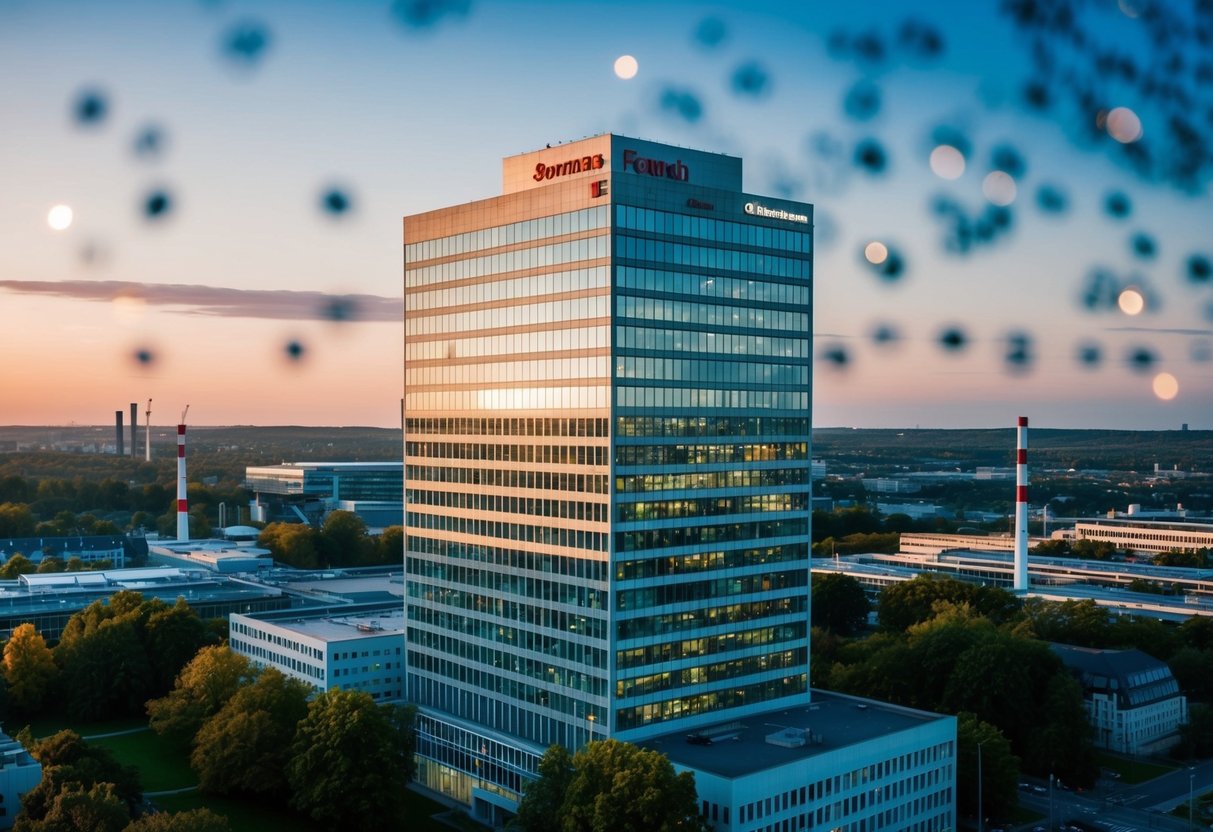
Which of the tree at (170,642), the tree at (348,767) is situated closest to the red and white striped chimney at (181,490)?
the tree at (170,642)

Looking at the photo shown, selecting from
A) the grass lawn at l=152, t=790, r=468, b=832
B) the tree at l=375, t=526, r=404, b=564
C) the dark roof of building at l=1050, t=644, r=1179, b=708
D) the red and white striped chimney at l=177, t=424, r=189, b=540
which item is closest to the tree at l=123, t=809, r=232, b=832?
the grass lawn at l=152, t=790, r=468, b=832

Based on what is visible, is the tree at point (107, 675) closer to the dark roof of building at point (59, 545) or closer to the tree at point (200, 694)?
the tree at point (200, 694)

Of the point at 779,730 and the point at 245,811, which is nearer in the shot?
the point at 779,730

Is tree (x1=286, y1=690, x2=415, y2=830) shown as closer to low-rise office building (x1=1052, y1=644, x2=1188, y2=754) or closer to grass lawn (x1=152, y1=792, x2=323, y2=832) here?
grass lawn (x1=152, y1=792, x2=323, y2=832)

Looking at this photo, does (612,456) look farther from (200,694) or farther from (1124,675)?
(1124,675)

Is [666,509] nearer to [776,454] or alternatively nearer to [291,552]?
[776,454]

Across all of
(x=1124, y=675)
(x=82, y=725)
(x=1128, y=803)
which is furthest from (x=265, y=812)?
(x=1124, y=675)
